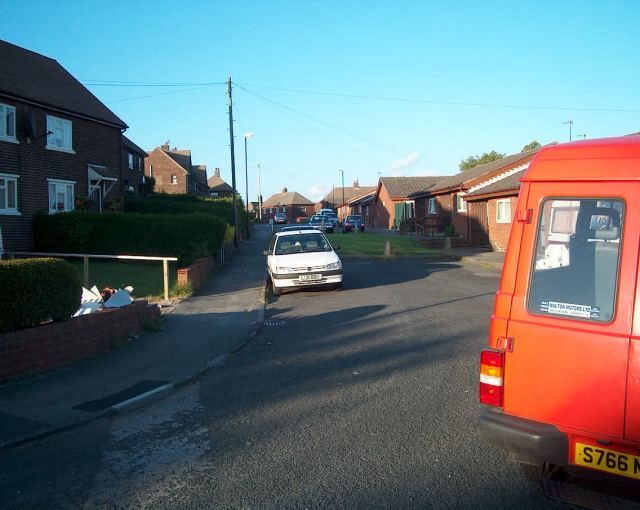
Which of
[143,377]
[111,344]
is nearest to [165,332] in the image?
[111,344]

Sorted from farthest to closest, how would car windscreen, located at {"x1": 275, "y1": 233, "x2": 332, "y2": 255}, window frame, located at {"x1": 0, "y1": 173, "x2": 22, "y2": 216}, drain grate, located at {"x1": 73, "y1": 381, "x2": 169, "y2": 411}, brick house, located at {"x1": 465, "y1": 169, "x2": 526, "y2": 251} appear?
brick house, located at {"x1": 465, "y1": 169, "x2": 526, "y2": 251} < window frame, located at {"x1": 0, "y1": 173, "x2": 22, "y2": 216} < car windscreen, located at {"x1": 275, "y1": 233, "x2": 332, "y2": 255} < drain grate, located at {"x1": 73, "y1": 381, "x2": 169, "y2": 411}

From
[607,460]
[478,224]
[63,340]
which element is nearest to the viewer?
[607,460]

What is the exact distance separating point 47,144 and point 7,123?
189cm

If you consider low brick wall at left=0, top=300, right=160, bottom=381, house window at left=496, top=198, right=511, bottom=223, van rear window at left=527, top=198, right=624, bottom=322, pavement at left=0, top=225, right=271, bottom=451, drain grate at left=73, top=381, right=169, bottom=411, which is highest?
house window at left=496, top=198, right=511, bottom=223

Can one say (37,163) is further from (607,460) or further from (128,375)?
(607,460)

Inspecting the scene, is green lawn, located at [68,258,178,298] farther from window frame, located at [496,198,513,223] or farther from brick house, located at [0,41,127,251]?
window frame, located at [496,198,513,223]

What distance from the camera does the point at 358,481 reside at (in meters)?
4.37

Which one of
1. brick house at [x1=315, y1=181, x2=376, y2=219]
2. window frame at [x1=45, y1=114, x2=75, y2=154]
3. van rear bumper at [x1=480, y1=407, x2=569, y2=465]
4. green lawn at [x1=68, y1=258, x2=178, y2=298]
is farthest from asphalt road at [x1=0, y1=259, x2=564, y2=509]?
brick house at [x1=315, y1=181, x2=376, y2=219]

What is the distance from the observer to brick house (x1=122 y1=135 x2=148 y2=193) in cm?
3894

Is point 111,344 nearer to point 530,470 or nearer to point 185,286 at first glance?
point 185,286

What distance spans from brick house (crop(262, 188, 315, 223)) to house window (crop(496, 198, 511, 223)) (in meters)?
86.5

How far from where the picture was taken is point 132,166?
41188 millimetres

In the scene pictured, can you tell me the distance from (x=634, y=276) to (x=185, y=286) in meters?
11.9

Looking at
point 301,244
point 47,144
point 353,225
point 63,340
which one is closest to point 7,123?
point 47,144
